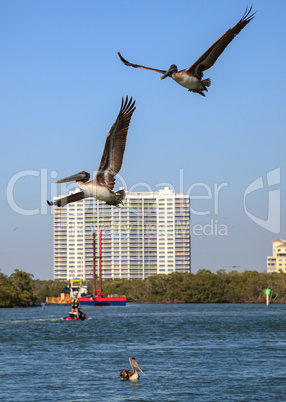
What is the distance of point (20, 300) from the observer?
452ft

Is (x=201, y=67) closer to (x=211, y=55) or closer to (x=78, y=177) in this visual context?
(x=211, y=55)

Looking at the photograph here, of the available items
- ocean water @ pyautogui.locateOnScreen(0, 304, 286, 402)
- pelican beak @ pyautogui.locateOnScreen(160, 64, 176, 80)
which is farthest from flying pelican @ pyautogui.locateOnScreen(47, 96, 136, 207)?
ocean water @ pyautogui.locateOnScreen(0, 304, 286, 402)

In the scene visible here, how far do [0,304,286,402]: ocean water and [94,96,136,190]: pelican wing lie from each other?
19808mm

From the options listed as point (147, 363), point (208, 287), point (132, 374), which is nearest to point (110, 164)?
point (132, 374)

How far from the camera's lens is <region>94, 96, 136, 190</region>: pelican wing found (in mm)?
10930

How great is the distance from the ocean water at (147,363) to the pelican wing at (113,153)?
1981cm

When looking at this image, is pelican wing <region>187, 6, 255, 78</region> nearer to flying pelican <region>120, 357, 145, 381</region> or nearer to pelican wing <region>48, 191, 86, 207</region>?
pelican wing <region>48, 191, 86, 207</region>

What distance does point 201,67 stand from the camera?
40.3ft

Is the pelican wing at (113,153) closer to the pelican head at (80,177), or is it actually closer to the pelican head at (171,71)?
the pelican head at (80,177)

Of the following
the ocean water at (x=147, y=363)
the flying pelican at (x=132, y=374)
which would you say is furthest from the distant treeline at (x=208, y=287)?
the flying pelican at (x=132, y=374)

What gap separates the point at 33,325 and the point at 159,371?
1544 inches

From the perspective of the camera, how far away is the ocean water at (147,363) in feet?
99.7

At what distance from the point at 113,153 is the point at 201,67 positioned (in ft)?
8.32

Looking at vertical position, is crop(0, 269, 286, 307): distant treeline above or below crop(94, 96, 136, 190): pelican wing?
below
